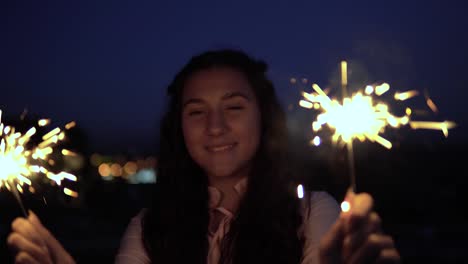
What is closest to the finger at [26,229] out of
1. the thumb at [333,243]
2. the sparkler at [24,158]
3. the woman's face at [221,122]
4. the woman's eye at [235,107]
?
the sparkler at [24,158]

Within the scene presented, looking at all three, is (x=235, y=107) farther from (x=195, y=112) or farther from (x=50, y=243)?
(x=50, y=243)

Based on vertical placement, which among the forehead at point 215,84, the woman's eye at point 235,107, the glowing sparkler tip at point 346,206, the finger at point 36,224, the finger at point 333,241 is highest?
the forehead at point 215,84

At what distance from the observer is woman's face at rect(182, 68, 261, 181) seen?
9.64ft

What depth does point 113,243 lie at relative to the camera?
17891 millimetres

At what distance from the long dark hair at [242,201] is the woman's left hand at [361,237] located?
740 millimetres

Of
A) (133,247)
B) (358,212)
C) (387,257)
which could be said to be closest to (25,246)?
(133,247)

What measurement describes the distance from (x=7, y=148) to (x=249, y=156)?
1680 millimetres

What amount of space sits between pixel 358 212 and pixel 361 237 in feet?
0.38

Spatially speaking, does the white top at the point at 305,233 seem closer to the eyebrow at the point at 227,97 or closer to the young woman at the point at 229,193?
the young woman at the point at 229,193

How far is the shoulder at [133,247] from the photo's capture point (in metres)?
2.90

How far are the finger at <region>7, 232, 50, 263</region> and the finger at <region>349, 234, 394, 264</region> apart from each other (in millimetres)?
1488

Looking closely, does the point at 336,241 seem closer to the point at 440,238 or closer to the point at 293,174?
the point at 293,174

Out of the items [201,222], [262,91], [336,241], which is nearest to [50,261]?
[201,222]

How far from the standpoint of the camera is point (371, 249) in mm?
2070
